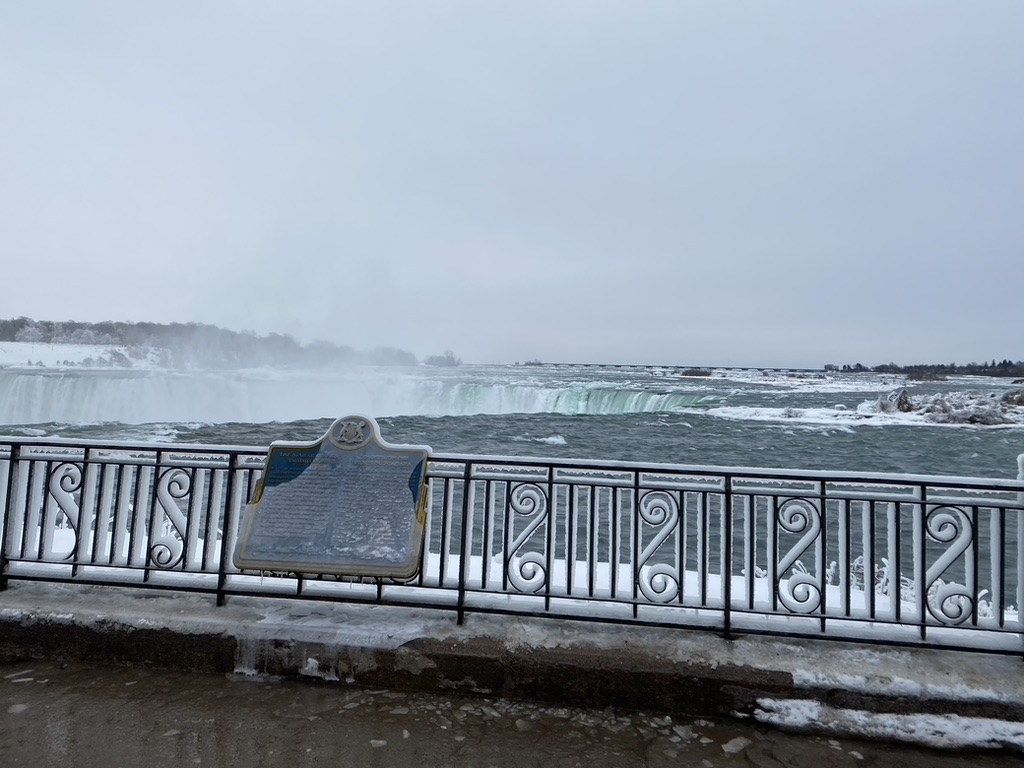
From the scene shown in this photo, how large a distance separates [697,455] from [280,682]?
77.1ft

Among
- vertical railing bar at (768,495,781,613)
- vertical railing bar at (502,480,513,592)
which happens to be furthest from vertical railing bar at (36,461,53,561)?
vertical railing bar at (768,495,781,613)

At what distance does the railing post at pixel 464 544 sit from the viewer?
12.4ft

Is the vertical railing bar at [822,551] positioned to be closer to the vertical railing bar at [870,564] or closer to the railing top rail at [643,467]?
the railing top rail at [643,467]

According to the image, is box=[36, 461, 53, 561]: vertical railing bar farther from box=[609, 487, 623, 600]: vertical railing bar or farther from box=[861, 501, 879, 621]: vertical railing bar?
box=[861, 501, 879, 621]: vertical railing bar

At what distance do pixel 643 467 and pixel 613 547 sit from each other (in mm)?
546

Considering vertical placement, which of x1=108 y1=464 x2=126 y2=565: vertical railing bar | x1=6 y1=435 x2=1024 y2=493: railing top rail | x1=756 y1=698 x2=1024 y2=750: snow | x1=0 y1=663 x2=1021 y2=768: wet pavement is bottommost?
x1=0 y1=663 x2=1021 y2=768: wet pavement

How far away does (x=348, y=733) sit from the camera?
301cm

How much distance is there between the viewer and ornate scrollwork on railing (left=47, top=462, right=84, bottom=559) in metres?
4.15

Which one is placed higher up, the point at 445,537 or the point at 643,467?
the point at 643,467

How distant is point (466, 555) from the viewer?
12.6 ft

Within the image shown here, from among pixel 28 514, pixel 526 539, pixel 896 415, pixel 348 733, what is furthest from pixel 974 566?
pixel 896 415

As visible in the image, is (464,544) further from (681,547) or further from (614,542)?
(681,547)

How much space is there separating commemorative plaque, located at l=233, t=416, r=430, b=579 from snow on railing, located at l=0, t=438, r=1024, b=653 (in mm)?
211

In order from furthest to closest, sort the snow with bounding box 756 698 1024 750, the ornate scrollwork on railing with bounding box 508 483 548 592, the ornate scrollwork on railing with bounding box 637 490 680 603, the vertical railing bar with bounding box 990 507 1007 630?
the ornate scrollwork on railing with bounding box 508 483 548 592 < the ornate scrollwork on railing with bounding box 637 490 680 603 < the vertical railing bar with bounding box 990 507 1007 630 < the snow with bounding box 756 698 1024 750
